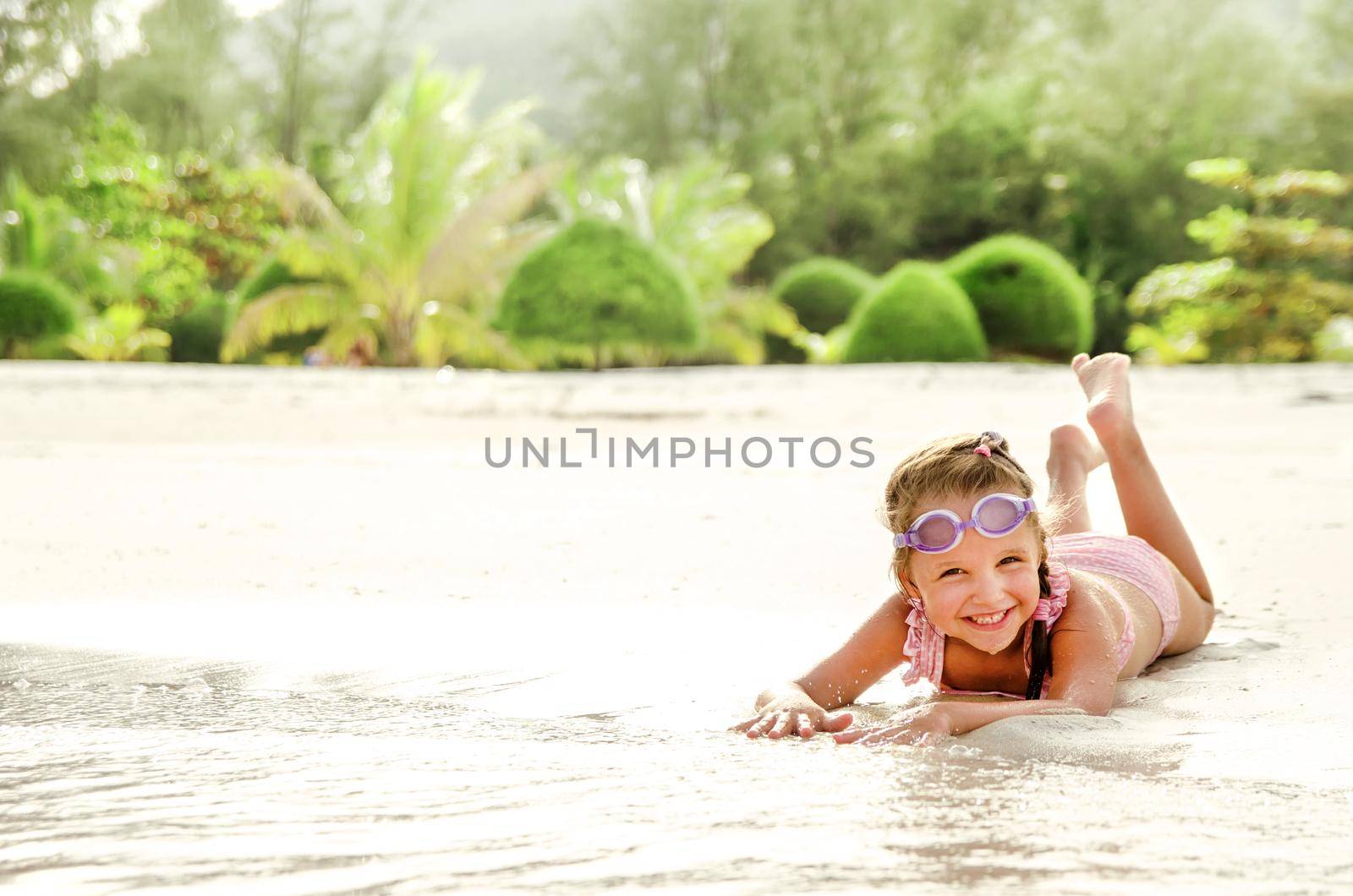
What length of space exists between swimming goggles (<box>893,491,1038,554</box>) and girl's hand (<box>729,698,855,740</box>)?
1.15 ft

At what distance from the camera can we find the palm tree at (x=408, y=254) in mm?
18000

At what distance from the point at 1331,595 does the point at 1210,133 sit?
88.3ft

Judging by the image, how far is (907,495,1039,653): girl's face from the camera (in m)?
2.54

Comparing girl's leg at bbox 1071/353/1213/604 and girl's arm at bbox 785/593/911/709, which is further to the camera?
girl's leg at bbox 1071/353/1213/604

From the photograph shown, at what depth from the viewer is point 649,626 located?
375cm

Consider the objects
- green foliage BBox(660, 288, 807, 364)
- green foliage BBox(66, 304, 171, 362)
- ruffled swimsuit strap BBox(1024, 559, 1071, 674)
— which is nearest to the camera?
ruffled swimsuit strap BBox(1024, 559, 1071, 674)

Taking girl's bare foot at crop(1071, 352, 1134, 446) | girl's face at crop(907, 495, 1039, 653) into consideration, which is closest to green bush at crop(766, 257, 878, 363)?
girl's bare foot at crop(1071, 352, 1134, 446)

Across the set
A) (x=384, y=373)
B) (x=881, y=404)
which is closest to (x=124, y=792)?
(x=881, y=404)

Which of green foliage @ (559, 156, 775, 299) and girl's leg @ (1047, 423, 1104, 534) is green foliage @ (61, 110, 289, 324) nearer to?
green foliage @ (559, 156, 775, 299)

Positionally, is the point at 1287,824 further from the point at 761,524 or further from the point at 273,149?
the point at 273,149

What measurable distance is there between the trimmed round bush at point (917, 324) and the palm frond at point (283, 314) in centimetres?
732

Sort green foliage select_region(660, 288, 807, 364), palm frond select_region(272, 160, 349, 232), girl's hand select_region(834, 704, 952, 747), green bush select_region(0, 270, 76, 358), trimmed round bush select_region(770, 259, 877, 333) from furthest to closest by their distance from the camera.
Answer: trimmed round bush select_region(770, 259, 877, 333)
green foliage select_region(660, 288, 807, 364)
palm frond select_region(272, 160, 349, 232)
green bush select_region(0, 270, 76, 358)
girl's hand select_region(834, 704, 952, 747)

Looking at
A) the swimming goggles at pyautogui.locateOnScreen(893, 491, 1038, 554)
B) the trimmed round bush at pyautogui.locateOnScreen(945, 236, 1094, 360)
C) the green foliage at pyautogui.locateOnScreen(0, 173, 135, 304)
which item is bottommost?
the swimming goggles at pyautogui.locateOnScreen(893, 491, 1038, 554)

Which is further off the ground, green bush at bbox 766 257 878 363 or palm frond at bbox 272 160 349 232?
palm frond at bbox 272 160 349 232
